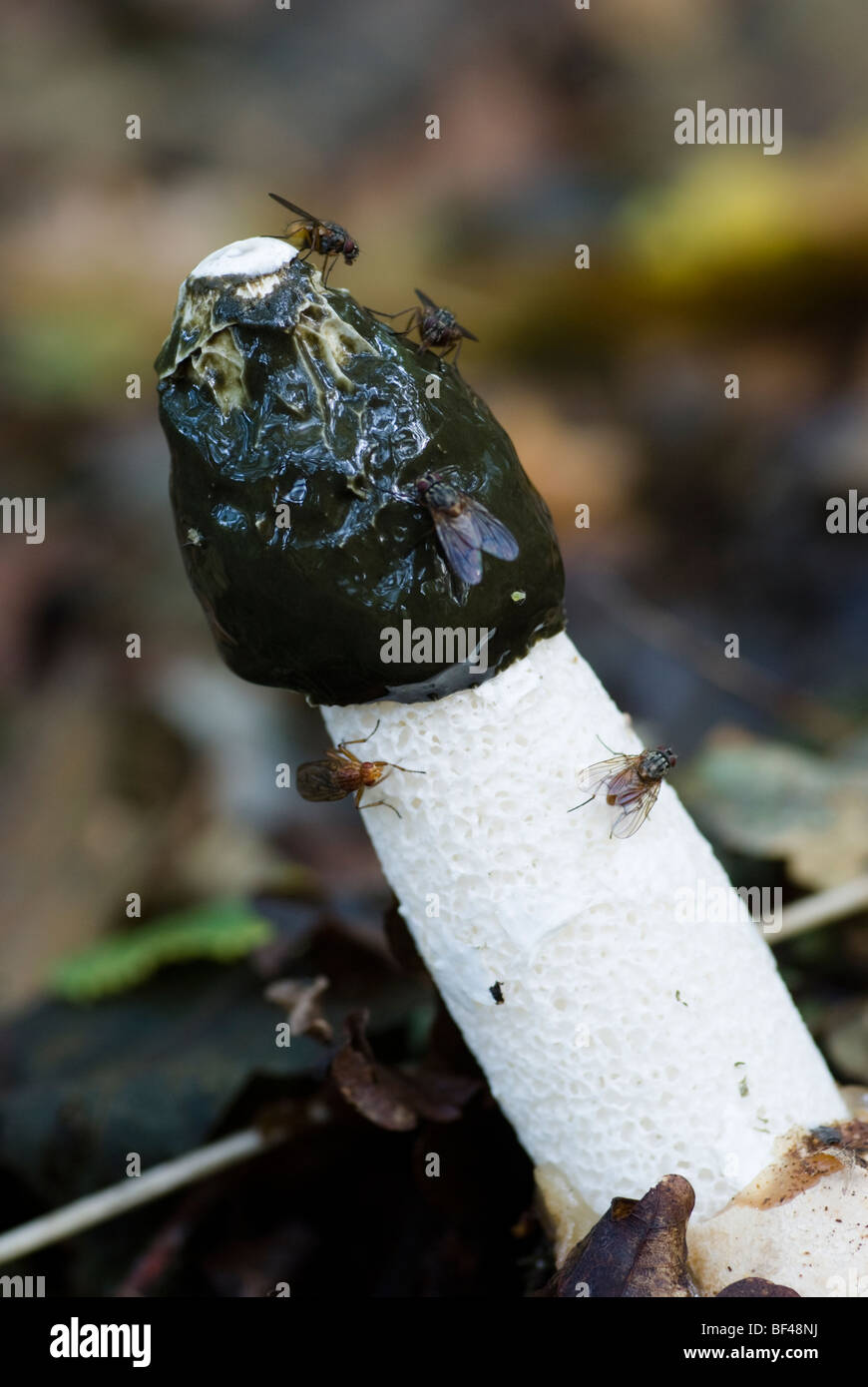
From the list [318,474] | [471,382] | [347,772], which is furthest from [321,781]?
[471,382]

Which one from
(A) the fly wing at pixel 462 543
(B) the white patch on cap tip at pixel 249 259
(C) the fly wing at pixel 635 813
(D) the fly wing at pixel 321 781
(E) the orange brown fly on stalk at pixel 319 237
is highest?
(E) the orange brown fly on stalk at pixel 319 237

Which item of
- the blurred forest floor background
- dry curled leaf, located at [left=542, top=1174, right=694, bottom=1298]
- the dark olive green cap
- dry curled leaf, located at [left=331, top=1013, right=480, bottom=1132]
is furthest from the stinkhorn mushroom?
the blurred forest floor background

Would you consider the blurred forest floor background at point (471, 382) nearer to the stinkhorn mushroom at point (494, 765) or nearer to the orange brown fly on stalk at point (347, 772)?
the stinkhorn mushroom at point (494, 765)

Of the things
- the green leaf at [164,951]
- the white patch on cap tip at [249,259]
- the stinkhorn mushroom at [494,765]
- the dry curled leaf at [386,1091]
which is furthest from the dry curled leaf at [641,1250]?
the green leaf at [164,951]

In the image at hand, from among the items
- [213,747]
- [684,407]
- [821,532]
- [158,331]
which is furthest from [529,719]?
[158,331]

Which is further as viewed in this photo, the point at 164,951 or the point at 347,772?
the point at 164,951

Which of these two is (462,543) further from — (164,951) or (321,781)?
(164,951)
